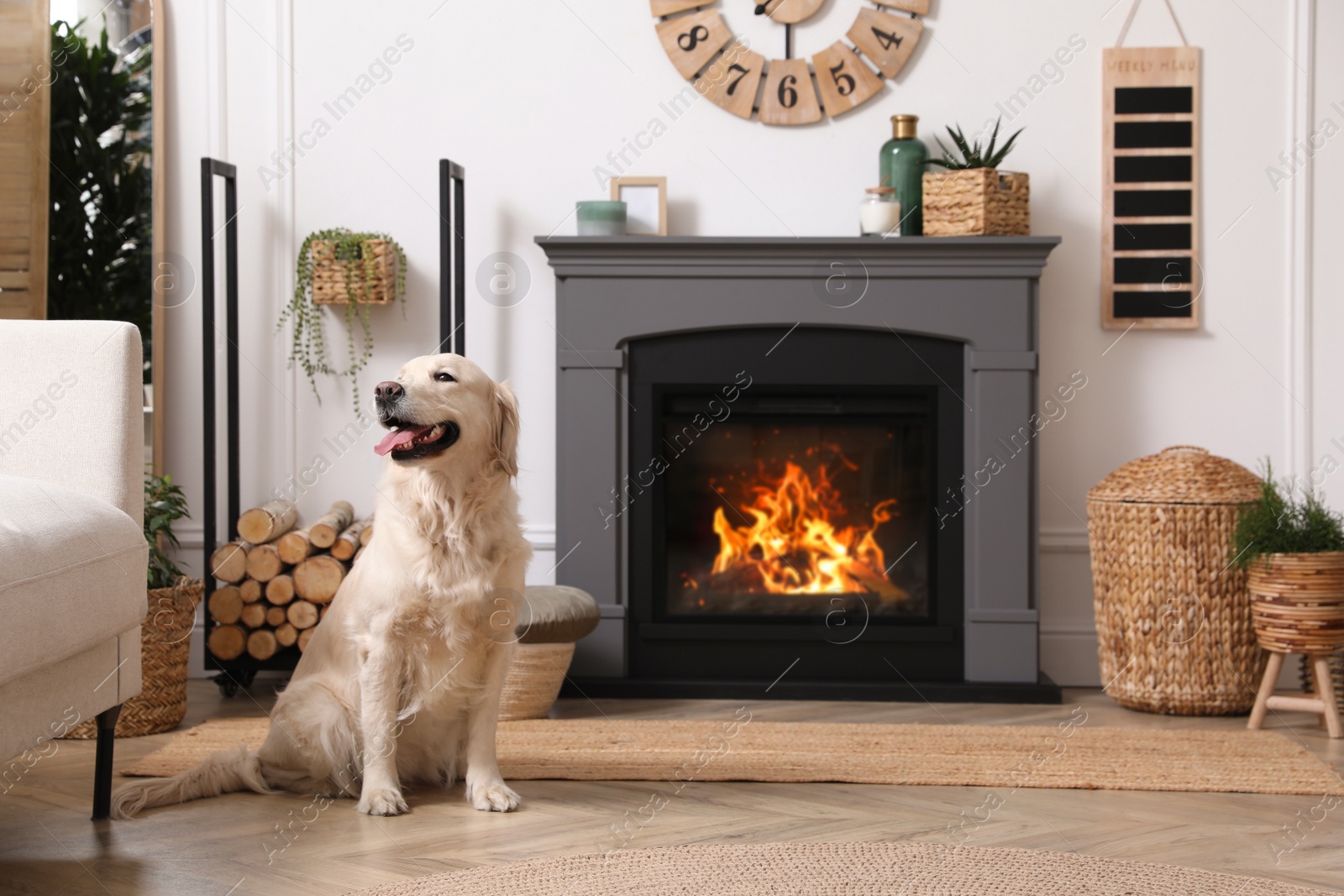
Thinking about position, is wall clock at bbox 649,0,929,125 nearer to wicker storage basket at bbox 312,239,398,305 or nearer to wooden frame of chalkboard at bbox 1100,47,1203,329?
wooden frame of chalkboard at bbox 1100,47,1203,329

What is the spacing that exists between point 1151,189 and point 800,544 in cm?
156

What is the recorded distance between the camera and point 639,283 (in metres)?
3.43

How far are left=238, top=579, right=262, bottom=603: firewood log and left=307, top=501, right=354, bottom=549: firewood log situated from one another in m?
0.20

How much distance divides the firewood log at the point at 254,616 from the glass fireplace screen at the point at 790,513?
3.90 feet

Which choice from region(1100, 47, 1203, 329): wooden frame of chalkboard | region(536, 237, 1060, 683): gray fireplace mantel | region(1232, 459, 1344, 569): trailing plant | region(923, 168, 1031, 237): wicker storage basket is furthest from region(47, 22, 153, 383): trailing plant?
region(1232, 459, 1344, 569): trailing plant

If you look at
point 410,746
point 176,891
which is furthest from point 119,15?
point 176,891

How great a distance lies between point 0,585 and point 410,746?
0.89m

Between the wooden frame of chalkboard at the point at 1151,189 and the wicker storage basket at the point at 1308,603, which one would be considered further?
the wooden frame of chalkboard at the point at 1151,189

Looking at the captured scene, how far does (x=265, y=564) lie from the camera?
335 centimetres

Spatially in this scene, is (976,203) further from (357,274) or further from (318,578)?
(318,578)

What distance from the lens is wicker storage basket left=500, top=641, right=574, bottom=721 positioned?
121 inches

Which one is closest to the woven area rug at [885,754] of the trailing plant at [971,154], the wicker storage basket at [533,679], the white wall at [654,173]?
the wicker storage basket at [533,679]

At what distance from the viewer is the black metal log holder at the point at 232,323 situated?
336 cm

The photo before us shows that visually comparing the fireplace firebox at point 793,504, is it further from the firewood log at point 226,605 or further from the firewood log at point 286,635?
the firewood log at point 226,605
